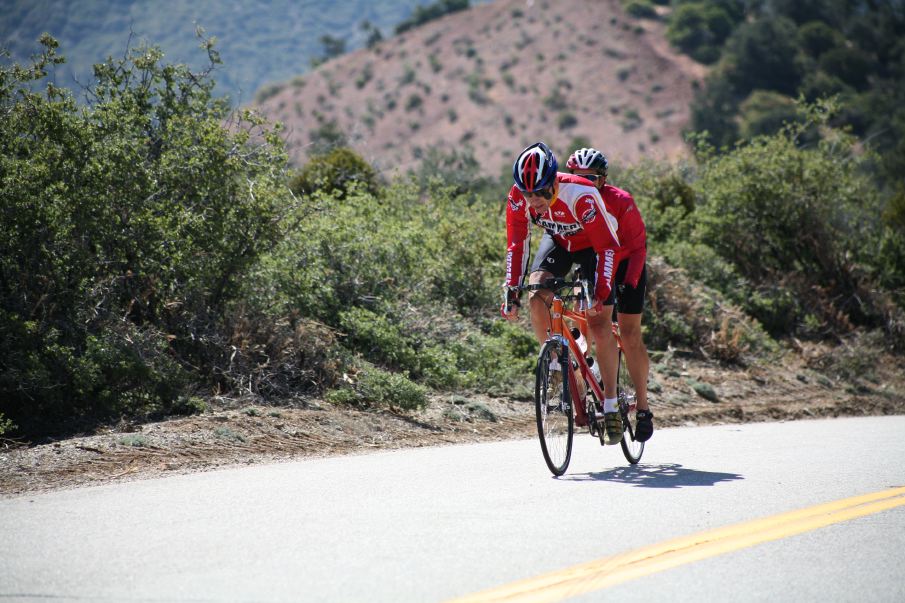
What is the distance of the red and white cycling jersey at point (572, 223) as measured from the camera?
739cm

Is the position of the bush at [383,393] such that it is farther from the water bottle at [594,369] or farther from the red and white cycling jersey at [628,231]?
the red and white cycling jersey at [628,231]

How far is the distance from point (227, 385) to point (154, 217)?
1.76m

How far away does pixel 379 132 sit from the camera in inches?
4126

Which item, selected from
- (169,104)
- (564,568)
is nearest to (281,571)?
(564,568)

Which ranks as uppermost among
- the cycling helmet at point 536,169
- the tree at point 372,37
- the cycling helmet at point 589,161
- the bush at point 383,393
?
the tree at point 372,37

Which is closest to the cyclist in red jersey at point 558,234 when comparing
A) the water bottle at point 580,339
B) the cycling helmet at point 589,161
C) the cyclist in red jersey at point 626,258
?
the water bottle at point 580,339

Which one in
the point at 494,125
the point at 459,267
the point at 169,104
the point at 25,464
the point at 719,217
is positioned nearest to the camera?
the point at 25,464

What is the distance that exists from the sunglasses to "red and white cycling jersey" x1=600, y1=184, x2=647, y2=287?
797mm

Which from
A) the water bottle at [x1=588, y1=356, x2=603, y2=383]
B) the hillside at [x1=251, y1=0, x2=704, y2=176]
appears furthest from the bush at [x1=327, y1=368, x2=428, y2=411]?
the hillside at [x1=251, y1=0, x2=704, y2=176]

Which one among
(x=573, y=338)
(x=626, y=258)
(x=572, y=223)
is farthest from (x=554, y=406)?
(x=626, y=258)

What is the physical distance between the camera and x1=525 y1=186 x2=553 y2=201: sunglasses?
23.7 feet

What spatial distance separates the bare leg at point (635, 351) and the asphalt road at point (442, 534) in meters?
0.65

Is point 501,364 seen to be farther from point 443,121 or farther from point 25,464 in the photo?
point 443,121

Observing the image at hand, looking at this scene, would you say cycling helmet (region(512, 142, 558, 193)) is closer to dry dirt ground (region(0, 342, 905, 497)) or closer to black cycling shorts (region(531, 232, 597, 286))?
black cycling shorts (region(531, 232, 597, 286))
